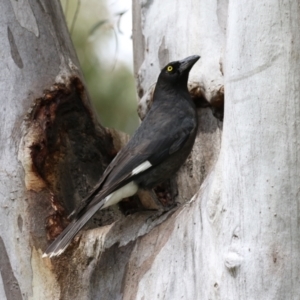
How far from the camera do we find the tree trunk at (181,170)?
7.97ft

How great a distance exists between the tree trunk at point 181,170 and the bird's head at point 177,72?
8 centimetres

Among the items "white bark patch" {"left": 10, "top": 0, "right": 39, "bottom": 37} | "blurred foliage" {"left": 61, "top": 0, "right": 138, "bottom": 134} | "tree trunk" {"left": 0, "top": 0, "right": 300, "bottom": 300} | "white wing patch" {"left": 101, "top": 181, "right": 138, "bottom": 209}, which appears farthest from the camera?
"blurred foliage" {"left": 61, "top": 0, "right": 138, "bottom": 134}

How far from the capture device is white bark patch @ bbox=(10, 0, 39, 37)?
3805 millimetres

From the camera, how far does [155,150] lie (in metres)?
3.81

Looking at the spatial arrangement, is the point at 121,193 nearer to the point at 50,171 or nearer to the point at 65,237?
the point at 50,171

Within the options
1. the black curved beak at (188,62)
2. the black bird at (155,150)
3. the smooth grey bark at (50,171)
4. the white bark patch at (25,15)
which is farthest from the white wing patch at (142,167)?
the white bark patch at (25,15)

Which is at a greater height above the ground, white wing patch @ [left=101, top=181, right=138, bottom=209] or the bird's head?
the bird's head

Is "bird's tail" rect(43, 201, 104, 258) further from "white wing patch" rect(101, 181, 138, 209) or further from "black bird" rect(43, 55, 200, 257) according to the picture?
"white wing patch" rect(101, 181, 138, 209)

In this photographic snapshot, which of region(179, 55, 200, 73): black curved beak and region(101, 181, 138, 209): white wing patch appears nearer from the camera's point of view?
region(101, 181, 138, 209): white wing patch

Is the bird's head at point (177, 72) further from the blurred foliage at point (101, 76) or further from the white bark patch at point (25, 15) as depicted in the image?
the blurred foliage at point (101, 76)

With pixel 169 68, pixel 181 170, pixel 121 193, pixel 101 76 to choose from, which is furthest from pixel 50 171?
pixel 101 76

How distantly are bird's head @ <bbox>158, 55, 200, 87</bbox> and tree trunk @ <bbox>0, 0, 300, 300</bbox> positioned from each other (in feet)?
0.28

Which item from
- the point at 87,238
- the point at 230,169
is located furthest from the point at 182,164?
the point at 230,169

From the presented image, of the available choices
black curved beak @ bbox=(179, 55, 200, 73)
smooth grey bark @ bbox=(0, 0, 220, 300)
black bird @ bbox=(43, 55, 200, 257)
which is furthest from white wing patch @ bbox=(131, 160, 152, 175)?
black curved beak @ bbox=(179, 55, 200, 73)
